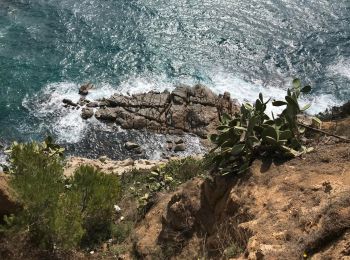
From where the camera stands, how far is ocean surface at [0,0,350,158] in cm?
3092

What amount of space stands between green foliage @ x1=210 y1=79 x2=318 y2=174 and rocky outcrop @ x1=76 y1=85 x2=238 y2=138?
1804cm

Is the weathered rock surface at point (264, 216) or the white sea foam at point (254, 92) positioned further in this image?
the white sea foam at point (254, 92)

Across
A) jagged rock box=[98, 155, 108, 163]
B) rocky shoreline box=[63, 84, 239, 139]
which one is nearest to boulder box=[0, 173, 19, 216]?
jagged rock box=[98, 155, 108, 163]

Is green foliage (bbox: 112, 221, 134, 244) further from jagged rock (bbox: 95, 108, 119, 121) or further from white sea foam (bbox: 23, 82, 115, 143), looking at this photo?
jagged rock (bbox: 95, 108, 119, 121)

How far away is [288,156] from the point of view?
11648mm

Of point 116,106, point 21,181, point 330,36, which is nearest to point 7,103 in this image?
point 116,106

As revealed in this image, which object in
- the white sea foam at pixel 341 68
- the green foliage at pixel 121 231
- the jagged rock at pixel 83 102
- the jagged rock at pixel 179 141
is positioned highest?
the white sea foam at pixel 341 68

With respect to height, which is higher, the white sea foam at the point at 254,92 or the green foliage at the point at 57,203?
the green foliage at the point at 57,203

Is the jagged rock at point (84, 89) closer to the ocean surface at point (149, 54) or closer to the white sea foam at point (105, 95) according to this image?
the white sea foam at point (105, 95)

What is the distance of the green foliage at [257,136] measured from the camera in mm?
11500

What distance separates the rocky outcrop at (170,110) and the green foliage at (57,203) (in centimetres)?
1565

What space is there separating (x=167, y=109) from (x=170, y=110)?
22 centimetres

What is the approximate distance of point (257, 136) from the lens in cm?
1202

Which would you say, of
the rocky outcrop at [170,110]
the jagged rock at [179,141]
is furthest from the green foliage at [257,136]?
the rocky outcrop at [170,110]
